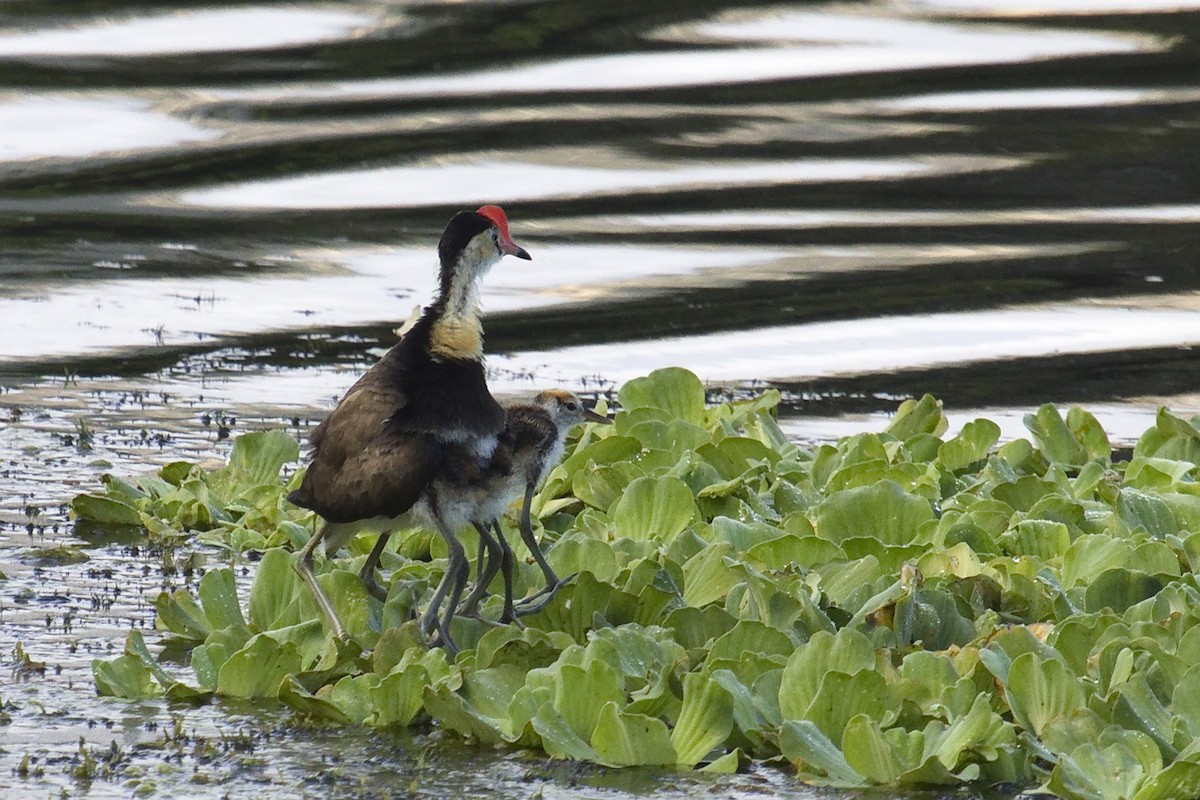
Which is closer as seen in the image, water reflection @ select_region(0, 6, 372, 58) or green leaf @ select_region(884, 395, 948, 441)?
green leaf @ select_region(884, 395, 948, 441)

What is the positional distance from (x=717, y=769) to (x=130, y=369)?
231 inches

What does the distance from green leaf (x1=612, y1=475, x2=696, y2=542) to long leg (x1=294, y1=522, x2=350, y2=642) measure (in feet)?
→ 3.82

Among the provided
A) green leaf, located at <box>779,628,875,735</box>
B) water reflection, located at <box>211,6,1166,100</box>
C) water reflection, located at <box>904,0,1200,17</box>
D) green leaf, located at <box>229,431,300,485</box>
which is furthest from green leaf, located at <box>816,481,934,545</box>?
water reflection, located at <box>904,0,1200,17</box>

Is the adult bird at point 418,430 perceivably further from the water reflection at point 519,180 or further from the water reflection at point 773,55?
the water reflection at point 773,55

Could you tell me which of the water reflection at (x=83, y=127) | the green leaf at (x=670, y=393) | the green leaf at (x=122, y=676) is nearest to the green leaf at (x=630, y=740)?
the green leaf at (x=122, y=676)

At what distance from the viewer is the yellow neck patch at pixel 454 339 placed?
652 cm

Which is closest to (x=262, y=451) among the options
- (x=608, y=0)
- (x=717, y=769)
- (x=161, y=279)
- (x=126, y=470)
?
(x=126, y=470)

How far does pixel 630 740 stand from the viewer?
207 inches

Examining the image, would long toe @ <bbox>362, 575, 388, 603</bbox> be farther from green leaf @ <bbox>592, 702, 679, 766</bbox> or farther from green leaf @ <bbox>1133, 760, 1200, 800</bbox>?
green leaf @ <bbox>1133, 760, 1200, 800</bbox>

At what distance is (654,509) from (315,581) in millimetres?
1369

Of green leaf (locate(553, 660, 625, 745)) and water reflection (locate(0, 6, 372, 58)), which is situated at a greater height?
water reflection (locate(0, 6, 372, 58))

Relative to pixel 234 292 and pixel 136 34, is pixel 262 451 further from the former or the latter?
pixel 136 34

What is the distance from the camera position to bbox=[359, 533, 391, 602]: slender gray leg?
6.64m

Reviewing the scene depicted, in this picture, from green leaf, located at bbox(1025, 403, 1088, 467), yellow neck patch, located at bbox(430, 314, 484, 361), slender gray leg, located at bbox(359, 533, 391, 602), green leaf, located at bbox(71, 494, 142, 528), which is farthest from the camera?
green leaf, located at bbox(1025, 403, 1088, 467)
